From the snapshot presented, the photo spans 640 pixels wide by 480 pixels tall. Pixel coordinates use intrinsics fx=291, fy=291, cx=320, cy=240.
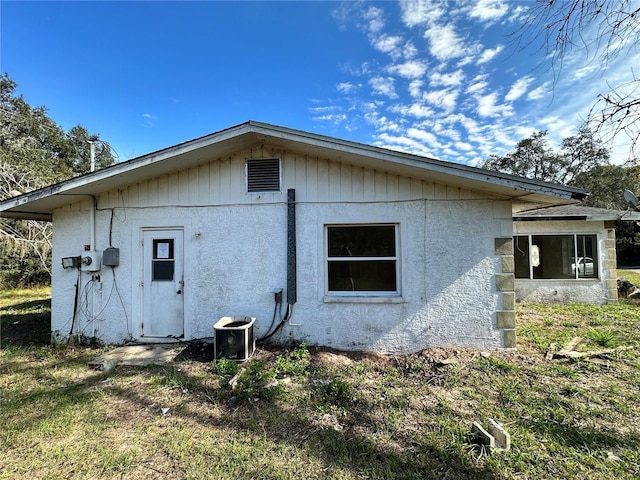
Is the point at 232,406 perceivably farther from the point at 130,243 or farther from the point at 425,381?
the point at 130,243

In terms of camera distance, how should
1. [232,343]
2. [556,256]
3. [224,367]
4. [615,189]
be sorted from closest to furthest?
[224,367] < [232,343] < [556,256] < [615,189]

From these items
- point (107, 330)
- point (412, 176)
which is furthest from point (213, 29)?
point (107, 330)

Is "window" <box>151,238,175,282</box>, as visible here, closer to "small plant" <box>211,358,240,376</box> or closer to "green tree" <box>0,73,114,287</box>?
"small plant" <box>211,358,240,376</box>

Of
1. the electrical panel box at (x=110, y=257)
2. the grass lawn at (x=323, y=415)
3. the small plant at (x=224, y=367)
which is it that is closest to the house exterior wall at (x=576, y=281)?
the grass lawn at (x=323, y=415)

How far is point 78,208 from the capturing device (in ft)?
A: 19.3

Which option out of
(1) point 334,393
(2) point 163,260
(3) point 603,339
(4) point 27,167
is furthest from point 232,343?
(4) point 27,167

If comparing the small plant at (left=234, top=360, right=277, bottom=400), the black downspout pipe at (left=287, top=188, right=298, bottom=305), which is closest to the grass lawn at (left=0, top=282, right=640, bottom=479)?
the small plant at (left=234, top=360, right=277, bottom=400)

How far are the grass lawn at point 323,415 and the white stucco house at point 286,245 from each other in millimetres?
604

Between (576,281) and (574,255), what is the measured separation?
36.6 inches

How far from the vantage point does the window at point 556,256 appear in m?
9.41

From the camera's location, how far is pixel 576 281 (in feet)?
30.2

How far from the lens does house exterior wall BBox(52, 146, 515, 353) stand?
501 cm

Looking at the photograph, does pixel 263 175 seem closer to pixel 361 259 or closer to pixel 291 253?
pixel 291 253

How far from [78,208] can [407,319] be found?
6761mm
